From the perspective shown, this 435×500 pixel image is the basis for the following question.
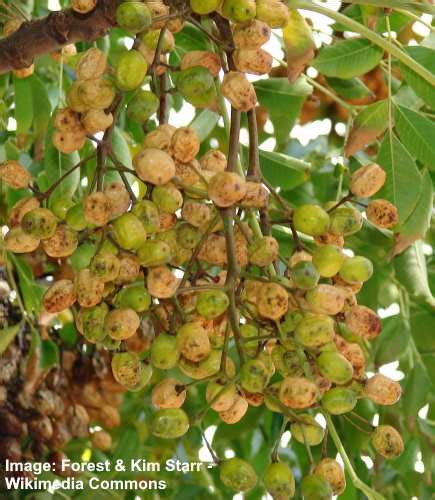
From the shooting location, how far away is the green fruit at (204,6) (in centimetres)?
115

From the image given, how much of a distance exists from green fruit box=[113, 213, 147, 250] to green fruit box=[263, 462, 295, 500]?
294 mm

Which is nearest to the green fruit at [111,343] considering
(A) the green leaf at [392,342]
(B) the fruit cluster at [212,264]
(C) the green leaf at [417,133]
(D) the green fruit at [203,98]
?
(B) the fruit cluster at [212,264]

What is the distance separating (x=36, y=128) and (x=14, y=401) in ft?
1.85

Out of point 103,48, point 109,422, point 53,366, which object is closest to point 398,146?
point 103,48

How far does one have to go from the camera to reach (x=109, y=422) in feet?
7.47

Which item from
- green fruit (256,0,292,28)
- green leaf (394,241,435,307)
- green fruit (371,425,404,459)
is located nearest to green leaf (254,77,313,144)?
green leaf (394,241,435,307)

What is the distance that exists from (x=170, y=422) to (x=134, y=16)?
1.53 ft

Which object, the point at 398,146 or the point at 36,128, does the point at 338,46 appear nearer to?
the point at 398,146

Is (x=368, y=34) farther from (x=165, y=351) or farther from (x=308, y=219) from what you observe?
(x=165, y=351)

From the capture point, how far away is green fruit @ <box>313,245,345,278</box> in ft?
3.66

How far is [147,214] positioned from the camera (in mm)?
1120

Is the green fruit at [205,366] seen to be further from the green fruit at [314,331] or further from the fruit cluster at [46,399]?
the fruit cluster at [46,399]

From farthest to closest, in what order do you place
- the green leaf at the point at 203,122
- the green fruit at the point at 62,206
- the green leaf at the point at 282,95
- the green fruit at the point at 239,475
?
the green leaf at the point at 282,95
the green leaf at the point at 203,122
the green fruit at the point at 62,206
the green fruit at the point at 239,475

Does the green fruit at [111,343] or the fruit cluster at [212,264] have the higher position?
the fruit cluster at [212,264]
